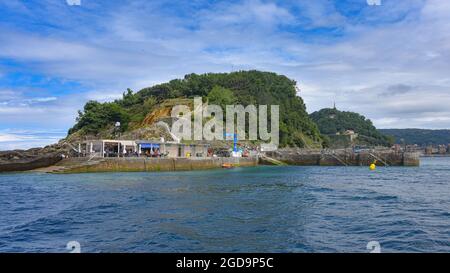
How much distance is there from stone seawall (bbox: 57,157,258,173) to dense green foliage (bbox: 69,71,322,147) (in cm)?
4568

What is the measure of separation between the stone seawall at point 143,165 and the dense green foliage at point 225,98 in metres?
45.7

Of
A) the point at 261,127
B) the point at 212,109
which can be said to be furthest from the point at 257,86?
the point at 212,109

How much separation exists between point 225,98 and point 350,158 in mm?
51382

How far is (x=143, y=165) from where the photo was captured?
5691 centimetres

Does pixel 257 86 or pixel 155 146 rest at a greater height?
pixel 257 86

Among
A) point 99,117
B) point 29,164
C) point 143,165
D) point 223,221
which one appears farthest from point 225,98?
point 223,221

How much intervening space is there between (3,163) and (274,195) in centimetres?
3887

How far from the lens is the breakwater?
78312mm

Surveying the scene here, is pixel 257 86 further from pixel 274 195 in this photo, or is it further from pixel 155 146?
pixel 274 195

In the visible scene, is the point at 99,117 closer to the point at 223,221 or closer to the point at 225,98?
the point at 225,98

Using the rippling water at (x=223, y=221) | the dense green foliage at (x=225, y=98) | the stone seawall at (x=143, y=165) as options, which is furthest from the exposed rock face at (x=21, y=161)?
the dense green foliage at (x=225, y=98)

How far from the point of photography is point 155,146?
6744cm
